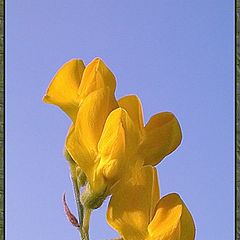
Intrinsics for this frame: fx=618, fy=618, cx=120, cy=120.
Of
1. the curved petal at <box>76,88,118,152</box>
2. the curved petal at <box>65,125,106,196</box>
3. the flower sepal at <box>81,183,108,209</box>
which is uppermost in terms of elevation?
the curved petal at <box>76,88,118,152</box>

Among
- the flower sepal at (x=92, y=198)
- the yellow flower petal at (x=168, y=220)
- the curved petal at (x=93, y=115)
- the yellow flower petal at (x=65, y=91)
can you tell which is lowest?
the yellow flower petal at (x=168, y=220)

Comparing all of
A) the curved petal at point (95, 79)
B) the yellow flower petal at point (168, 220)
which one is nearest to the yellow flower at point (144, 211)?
the yellow flower petal at point (168, 220)

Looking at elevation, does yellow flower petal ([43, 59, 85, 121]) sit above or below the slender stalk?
above

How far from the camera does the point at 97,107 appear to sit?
74cm

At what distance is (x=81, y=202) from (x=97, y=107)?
0.12 m

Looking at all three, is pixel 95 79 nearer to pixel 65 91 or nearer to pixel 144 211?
pixel 65 91

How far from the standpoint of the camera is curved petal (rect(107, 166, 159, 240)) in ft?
2.42

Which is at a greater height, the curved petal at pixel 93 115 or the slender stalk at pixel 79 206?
the curved petal at pixel 93 115

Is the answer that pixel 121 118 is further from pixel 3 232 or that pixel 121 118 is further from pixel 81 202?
pixel 3 232

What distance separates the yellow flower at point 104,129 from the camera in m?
0.74

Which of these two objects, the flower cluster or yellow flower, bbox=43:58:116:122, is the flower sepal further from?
yellow flower, bbox=43:58:116:122

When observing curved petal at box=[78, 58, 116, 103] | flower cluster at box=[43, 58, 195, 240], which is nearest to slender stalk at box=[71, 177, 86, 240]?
flower cluster at box=[43, 58, 195, 240]

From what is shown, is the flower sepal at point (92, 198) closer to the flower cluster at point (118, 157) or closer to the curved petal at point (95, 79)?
the flower cluster at point (118, 157)

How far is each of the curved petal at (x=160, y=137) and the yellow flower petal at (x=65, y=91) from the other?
0.10 meters
